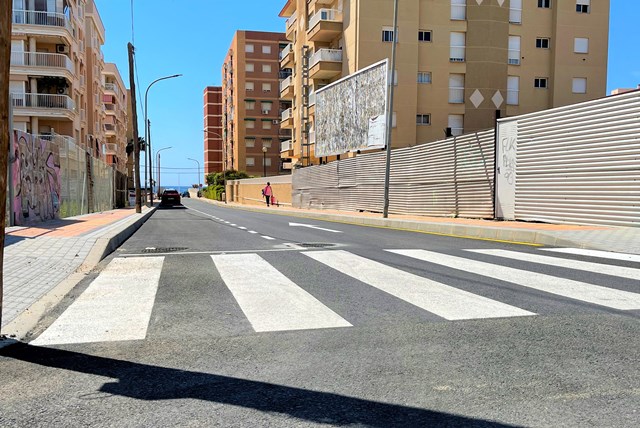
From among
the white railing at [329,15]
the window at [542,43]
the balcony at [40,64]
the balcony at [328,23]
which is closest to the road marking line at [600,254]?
the balcony at [328,23]

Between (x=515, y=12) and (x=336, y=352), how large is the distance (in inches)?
1616

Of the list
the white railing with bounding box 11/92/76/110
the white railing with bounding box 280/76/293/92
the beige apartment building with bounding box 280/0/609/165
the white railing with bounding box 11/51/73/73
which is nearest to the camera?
the beige apartment building with bounding box 280/0/609/165

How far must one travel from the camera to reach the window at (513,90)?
3938 centimetres

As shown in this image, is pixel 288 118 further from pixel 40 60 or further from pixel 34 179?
pixel 34 179

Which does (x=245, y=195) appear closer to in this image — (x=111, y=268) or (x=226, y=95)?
(x=226, y=95)

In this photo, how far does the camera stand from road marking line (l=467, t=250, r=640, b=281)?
6.70 meters

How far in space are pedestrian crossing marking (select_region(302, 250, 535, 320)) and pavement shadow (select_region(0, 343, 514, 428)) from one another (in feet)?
6.51

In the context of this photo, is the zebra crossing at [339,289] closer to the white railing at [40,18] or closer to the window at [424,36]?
the window at [424,36]

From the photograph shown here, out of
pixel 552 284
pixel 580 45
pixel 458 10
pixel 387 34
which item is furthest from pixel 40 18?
pixel 552 284

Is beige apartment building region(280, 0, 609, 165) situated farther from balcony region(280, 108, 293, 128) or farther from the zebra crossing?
→ the zebra crossing

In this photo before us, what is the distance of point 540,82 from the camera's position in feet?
131

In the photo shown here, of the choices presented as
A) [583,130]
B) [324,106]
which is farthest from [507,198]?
[324,106]

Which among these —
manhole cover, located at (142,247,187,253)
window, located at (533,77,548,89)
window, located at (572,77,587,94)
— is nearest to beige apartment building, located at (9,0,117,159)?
manhole cover, located at (142,247,187,253)

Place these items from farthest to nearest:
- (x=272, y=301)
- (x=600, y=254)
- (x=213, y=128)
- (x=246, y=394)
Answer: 1. (x=213, y=128)
2. (x=600, y=254)
3. (x=272, y=301)
4. (x=246, y=394)
